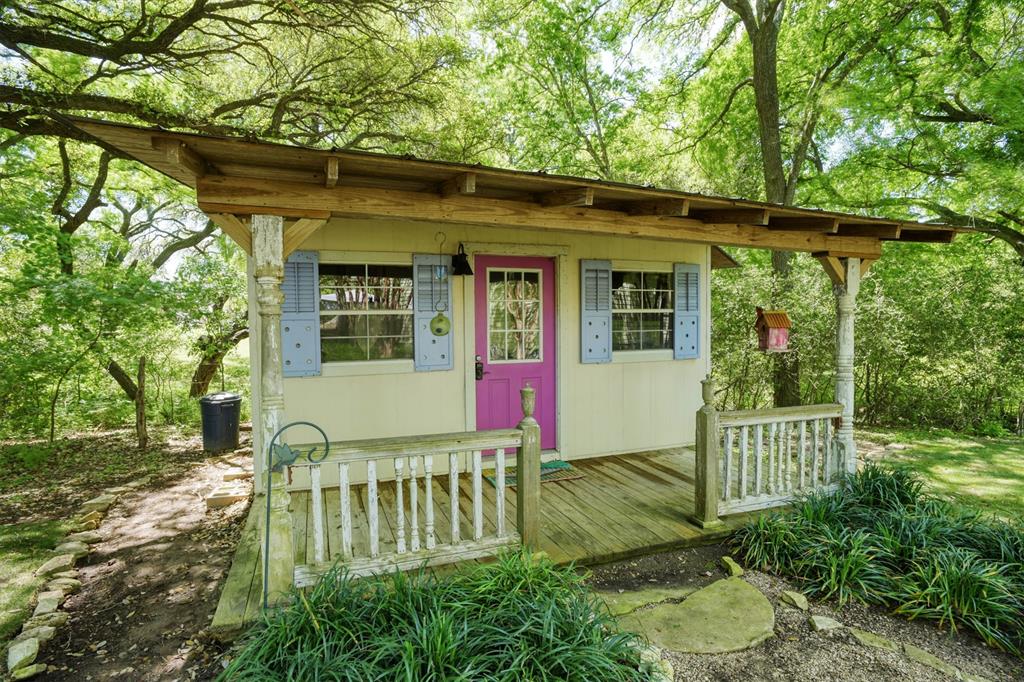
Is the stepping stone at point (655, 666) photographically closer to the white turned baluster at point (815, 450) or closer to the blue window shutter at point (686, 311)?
the white turned baluster at point (815, 450)

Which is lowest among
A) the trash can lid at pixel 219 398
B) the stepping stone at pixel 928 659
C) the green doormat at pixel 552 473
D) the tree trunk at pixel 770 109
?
the stepping stone at pixel 928 659

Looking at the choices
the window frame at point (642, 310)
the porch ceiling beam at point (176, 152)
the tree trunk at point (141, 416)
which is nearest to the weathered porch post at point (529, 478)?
the porch ceiling beam at point (176, 152)

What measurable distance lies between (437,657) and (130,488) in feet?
15.6

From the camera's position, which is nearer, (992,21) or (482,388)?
(482,388)

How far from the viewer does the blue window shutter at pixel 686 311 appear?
5.59 meters

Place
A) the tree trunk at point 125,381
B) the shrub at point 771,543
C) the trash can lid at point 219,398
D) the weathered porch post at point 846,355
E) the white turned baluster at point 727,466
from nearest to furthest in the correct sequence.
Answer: the shrub at point 771,543
the white turned baluster at point 727,466
the weathered porch post at point 846,355
the trash can lid at point 219,398
the tree trunk at point 125,381

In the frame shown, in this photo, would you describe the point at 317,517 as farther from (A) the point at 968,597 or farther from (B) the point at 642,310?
(B) the point at 642,310

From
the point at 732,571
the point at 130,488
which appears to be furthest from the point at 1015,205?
the point at 130,488

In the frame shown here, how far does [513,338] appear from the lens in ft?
16.3

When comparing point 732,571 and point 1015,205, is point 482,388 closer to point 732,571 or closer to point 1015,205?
point 732,571

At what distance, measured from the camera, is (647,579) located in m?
3.12

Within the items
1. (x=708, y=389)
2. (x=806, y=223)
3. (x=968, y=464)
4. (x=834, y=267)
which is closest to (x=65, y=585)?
(x=708, y=389)

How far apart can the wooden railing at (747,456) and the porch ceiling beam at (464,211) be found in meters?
1.27

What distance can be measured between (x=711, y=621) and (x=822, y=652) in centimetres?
52
